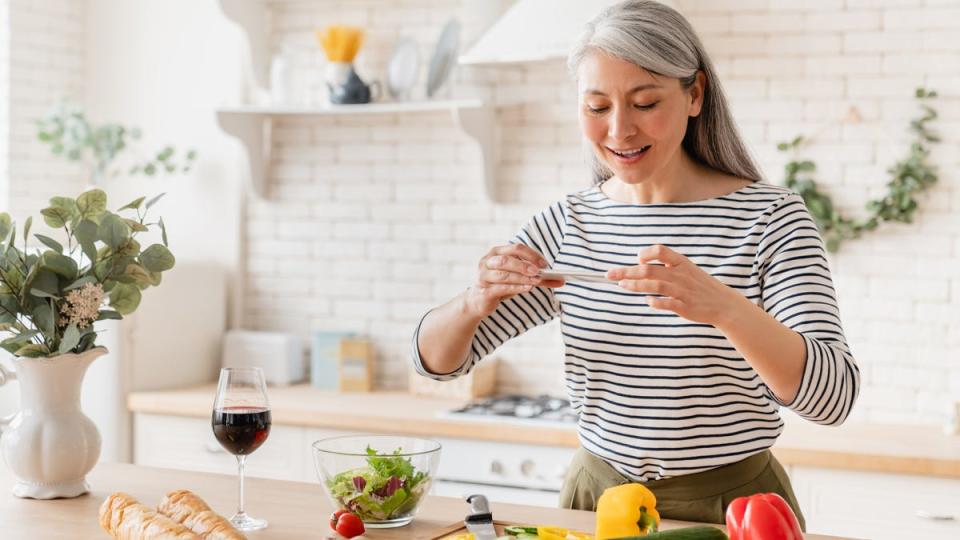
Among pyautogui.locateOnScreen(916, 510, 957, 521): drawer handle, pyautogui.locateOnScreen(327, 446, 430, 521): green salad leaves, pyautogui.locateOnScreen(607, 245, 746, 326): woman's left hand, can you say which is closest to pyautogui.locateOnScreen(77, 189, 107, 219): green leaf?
pyautogui.locateOnScreen(327, 446, 430, 521): green salad leaves

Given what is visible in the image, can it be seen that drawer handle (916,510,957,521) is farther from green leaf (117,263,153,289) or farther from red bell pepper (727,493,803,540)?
green leaf (117,263,153,289)

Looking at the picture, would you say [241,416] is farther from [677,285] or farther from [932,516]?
[932,516]

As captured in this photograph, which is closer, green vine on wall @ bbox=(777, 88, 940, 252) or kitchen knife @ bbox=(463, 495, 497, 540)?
kitchen knife @ bbox=(463, 495, 497, 540)

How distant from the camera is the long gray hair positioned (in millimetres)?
1959

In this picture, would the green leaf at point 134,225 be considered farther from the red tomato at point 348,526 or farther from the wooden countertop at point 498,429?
the wooden countertop at point 498,429

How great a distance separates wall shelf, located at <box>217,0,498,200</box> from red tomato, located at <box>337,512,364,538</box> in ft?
7.48

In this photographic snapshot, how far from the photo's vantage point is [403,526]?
71.3 inches

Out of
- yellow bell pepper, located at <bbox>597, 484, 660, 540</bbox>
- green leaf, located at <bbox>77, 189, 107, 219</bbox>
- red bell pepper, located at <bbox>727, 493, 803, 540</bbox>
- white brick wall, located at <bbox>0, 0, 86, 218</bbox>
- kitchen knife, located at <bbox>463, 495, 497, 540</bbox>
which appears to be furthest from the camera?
white brick wall, located at <bbox>0, 0, 86, 218</bbox>

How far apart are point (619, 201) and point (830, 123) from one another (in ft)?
5.67

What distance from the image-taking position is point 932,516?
3.07m

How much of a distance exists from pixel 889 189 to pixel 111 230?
2.52 m

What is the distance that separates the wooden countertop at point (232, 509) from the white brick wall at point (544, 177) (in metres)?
2.01

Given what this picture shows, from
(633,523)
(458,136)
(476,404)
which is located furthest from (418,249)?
(633,523)

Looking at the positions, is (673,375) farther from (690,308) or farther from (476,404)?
(476,404)
